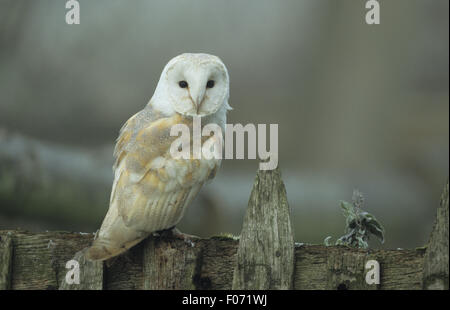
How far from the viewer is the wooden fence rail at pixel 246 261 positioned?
140cm

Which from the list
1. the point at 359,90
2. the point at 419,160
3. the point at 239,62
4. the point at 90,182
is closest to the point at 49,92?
the point at 90,182

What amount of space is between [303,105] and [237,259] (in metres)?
1.33

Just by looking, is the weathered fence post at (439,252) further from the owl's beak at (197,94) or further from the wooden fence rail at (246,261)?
the owl's beak at (197,94)

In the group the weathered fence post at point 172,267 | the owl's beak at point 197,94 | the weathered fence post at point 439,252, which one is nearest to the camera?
the weathered fence post at point 439,252

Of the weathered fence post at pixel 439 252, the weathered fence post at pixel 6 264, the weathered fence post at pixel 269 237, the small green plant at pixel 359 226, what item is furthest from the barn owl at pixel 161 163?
the weathered fence post at pixel 439 252

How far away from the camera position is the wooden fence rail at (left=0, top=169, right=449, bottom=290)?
1399 mm

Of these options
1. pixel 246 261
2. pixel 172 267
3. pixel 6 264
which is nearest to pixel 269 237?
pixel 246 261

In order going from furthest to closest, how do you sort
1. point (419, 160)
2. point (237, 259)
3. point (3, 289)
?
point (419, 160)
point (3, 289)
point (237, 259)

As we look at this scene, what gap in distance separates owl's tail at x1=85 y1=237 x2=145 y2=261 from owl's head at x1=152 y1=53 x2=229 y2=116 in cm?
56

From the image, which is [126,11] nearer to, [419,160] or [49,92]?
[49,92]

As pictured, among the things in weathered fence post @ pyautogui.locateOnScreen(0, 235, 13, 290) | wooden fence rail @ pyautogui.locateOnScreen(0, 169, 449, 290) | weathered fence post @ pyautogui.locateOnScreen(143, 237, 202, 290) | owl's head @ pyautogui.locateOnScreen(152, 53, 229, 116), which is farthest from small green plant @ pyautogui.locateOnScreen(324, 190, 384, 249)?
weathered fence post @ pyautogui.locateOnScreen(0, 235, 13, 290)

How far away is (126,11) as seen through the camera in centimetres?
263

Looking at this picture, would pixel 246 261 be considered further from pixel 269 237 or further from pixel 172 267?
pixel 172 267

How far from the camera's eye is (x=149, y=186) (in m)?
1.71
